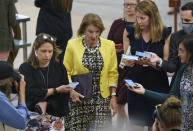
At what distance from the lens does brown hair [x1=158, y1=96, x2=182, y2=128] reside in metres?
4.76

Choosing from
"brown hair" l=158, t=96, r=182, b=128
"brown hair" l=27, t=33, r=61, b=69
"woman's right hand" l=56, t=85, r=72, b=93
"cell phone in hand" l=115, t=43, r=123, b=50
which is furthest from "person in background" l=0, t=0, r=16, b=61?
"brown hair" l=158, t=96, r=182, b=128

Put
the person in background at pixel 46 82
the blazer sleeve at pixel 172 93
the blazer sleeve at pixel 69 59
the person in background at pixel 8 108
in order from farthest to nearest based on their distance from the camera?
the blazer sleeve at pixel 69 59
the person in background at pixel 46 82
the blazer sleeve at pixel 172 93
the person in background at pixel 8 108

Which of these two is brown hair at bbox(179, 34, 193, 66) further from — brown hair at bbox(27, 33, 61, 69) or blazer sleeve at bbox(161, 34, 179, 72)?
brown hair at bbox(27, 33, 61, 69)

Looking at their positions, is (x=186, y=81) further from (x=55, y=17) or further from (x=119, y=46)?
(x=55, y=17)

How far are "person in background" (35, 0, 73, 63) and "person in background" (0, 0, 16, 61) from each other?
420mm

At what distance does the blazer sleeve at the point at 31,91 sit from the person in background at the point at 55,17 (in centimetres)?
234

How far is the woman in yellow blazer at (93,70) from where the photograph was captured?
6.55 meters

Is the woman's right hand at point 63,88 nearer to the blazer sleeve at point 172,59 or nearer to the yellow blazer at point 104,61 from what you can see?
the yellow blazer at point 104,61

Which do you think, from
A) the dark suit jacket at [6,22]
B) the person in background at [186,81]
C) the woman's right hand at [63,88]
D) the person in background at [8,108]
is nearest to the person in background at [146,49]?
the person in background at [186,81]

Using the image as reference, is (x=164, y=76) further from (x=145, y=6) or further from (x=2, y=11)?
(x=2, y=11)

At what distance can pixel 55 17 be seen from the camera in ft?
27.7

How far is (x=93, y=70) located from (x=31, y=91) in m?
0.88

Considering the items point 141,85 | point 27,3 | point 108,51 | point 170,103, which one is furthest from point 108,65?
point 27,3

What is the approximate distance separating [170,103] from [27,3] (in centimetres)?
1178
